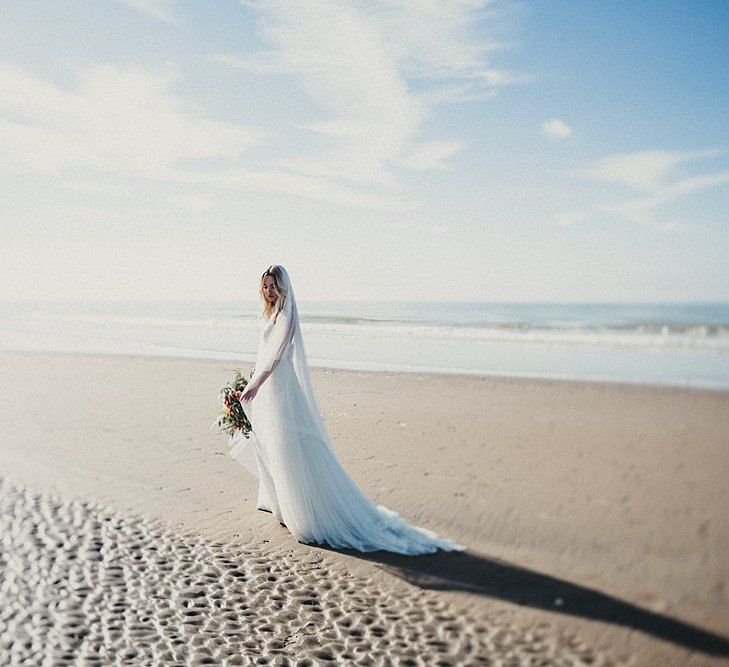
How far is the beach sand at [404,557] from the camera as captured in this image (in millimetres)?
4008

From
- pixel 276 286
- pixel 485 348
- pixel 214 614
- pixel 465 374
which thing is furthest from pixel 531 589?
pixel 485 348

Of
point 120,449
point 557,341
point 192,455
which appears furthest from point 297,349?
point 557,341

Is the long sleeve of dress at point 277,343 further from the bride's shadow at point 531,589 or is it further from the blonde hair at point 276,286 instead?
the bride's shadow at point 531,589

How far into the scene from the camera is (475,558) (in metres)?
5.33

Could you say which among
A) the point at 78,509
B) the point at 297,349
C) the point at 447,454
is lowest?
the point at 78,509

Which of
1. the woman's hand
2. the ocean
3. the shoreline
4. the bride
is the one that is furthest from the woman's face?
the ocean

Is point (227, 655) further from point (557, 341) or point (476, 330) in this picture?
point (476, 330)

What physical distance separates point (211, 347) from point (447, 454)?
15529mm

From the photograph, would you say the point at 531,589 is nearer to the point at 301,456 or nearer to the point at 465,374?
the point at 301,456

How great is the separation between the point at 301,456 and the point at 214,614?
154 cm

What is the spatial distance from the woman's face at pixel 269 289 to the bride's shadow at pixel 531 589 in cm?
233

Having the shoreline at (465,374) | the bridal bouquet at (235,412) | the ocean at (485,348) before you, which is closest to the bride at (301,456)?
the bridal bouquet at (235,412)

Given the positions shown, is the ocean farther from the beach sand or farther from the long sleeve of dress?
the long sleeve of dress

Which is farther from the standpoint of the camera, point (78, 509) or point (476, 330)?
point (476, 330)
